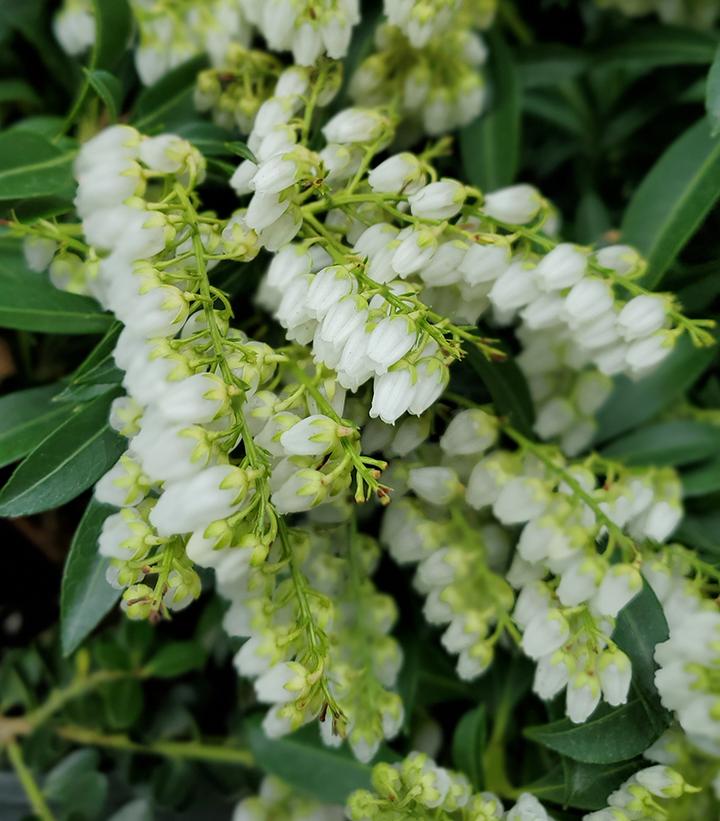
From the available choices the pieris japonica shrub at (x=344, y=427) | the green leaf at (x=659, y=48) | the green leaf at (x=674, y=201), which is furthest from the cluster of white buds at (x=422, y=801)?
the green leaf at (x=659, y=48)

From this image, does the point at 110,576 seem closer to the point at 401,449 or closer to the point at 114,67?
the point at 401,449

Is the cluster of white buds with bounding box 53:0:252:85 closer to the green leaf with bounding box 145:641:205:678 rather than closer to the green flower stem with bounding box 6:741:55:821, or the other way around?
the green leaf with bounding box 145:641:205:678

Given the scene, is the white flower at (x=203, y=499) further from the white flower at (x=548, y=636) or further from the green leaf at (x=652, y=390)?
the green leaf at (x=652, y=390)

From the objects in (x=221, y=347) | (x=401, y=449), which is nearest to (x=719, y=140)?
(x=401, y=449)

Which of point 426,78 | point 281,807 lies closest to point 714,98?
point 426,78

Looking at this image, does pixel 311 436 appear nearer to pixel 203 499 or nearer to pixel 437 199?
pixel 203 499

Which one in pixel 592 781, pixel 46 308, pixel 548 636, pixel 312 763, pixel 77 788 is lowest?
pixel 77 788
